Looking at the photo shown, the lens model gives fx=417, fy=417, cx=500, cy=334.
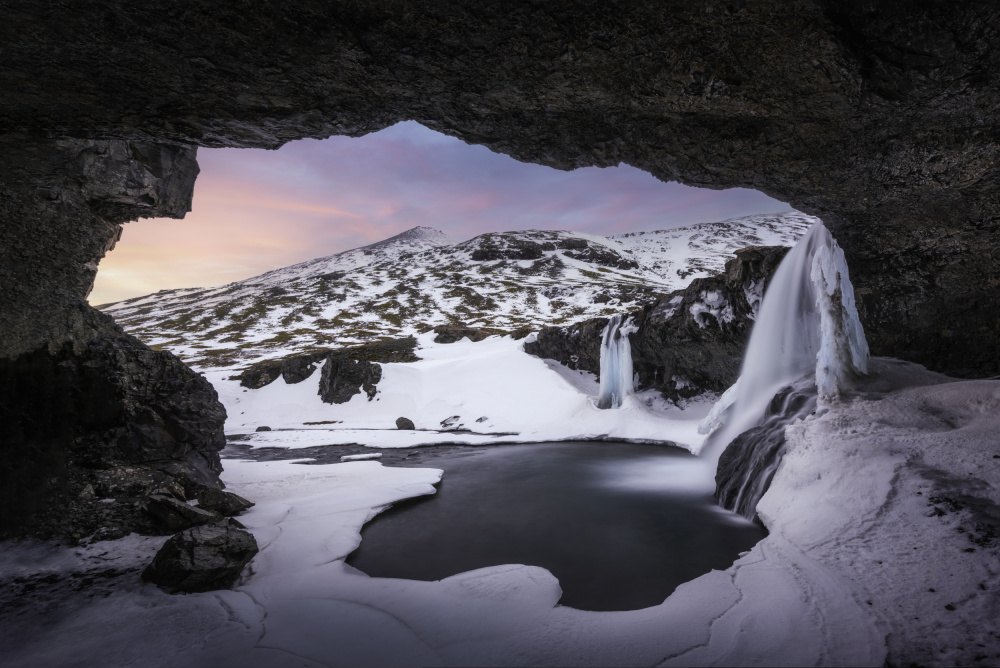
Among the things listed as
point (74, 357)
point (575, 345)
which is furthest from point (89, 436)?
point (575, 345)

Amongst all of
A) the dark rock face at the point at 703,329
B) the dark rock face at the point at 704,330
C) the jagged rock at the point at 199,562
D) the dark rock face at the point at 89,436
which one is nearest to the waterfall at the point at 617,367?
the dark rock face at the point at 703,329

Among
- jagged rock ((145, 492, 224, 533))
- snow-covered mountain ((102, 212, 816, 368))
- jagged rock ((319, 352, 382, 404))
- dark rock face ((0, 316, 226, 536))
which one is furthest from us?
snow-covered mountain ((102, 212, 816, 368))

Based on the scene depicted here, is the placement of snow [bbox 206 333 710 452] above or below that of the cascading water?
below

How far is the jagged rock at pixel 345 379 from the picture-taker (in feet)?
113

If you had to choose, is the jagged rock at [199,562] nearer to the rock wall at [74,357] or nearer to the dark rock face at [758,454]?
the rock wall at [74,357]

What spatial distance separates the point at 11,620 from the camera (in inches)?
216

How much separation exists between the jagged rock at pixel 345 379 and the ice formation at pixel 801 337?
1026 inches

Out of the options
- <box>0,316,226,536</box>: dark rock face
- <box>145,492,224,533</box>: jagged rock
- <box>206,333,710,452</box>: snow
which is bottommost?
<box>206,333,710,452</box>: snow

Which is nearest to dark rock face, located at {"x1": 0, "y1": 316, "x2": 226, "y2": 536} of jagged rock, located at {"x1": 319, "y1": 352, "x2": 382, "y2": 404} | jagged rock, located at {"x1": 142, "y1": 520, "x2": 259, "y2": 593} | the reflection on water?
jagged rock, located at {"x1": 142, "y1": 520, "x2": 259, "y2": 593}

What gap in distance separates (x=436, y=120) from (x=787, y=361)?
1468cm

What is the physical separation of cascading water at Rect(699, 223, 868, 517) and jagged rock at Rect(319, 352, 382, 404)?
85.5 ft

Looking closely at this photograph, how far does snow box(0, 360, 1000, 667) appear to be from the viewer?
14.9 feet

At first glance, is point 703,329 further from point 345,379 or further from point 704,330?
point 345,379

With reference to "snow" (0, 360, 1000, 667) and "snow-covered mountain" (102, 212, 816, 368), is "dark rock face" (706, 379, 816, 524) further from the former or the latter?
"snow-covered mountain" (102, 212, 816, 368)
